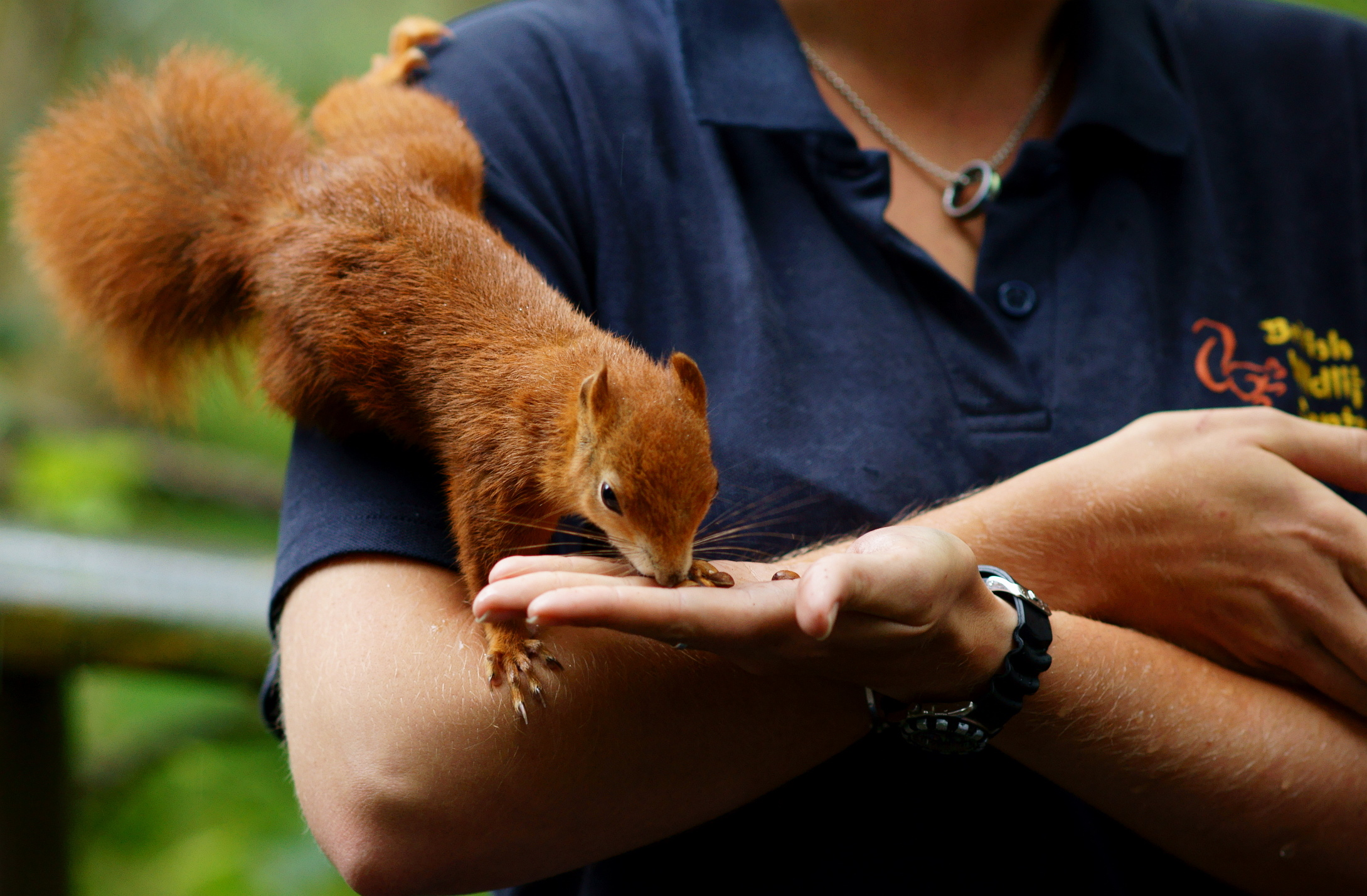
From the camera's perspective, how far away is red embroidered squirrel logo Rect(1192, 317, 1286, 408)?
131 centimetres

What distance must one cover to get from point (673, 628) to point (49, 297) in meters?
1.10

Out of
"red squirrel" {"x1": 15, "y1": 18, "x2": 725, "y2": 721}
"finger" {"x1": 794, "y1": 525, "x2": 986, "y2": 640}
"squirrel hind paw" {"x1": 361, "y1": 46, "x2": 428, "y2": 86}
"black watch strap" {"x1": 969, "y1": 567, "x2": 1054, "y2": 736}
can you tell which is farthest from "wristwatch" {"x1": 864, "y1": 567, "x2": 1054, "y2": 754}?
"squirrel hind paw" {"x1": 361, "y1": 46, "x2": 428, "y2": 86}

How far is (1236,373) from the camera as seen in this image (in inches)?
51.9

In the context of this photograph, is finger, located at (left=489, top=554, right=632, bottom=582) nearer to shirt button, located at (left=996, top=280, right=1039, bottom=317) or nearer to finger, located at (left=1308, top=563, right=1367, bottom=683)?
shirt button, located at (left=996, top=280, right=1039, bottom=317)

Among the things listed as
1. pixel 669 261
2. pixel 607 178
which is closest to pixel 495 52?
pixel 607 178

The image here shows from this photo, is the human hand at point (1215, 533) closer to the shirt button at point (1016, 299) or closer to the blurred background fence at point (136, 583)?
the shirt button at point (1016, 299)

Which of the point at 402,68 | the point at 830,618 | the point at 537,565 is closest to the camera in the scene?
the point at 830,618

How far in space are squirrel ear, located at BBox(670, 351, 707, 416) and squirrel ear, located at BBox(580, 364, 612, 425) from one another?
0.22ft

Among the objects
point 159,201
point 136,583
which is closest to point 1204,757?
point 159,201

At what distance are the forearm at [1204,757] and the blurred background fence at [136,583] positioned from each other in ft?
2.94

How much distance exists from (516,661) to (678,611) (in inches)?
9.7

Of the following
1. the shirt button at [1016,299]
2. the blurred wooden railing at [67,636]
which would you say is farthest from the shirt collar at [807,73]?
the blurred wooden railing at [67,636]

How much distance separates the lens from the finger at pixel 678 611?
72cm

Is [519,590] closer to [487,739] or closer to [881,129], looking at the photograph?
[487,739]
